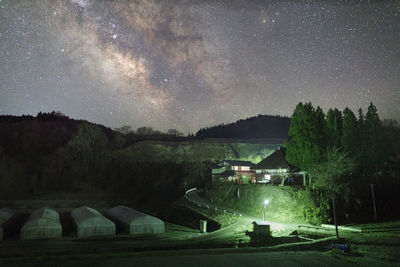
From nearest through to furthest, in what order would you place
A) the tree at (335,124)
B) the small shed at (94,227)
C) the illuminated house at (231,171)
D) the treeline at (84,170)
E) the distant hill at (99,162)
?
→ the small shed at (94,227), the tree at (335,124), the illuminated house at (231,171), the treeline at (84,170), the distant hill at (99,162)

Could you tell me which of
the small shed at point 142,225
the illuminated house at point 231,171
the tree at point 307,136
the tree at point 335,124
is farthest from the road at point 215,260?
the illuminated house at point 231,171

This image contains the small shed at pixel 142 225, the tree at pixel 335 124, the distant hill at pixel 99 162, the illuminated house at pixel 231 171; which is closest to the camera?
the small shed at pixel 142 225

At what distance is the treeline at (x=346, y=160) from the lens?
3472cm

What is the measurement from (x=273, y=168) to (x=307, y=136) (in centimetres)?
1234

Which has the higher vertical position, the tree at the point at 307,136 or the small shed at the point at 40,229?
the tree at the point at 307,136

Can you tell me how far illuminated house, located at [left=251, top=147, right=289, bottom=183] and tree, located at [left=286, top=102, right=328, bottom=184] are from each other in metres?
8.46

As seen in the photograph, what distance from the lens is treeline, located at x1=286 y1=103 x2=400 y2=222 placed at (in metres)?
34.7

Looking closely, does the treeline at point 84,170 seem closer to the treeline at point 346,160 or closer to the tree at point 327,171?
the treeline at point 346,160

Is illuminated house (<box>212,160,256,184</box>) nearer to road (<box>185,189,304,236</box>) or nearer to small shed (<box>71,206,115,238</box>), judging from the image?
road (<box>185,189,304,236</box>)

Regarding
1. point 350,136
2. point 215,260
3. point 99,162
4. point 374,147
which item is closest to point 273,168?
point 350,136

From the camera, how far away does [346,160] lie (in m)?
38.3

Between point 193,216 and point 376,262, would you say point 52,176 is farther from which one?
point 376,262

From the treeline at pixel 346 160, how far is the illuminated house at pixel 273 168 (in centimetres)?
770

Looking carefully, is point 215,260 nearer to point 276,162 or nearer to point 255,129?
point 276,162
